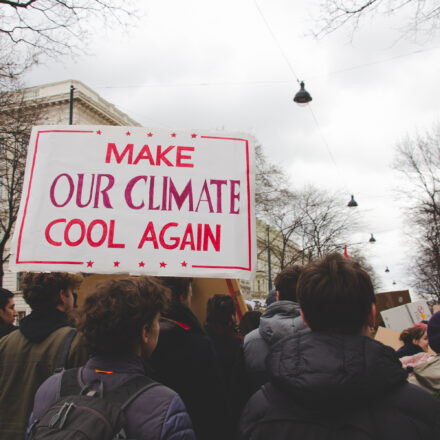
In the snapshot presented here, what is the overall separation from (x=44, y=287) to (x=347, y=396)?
79.1 inches

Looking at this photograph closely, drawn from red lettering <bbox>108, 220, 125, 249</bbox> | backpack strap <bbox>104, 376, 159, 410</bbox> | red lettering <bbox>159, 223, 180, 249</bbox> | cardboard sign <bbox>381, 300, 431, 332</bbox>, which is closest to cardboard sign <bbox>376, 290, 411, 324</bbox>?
cardboard sign <bbox>381, 300, 431, 332</bbox>

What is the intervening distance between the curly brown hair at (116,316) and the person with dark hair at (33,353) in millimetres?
707

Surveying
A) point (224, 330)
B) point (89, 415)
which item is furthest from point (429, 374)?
point (89, 415)

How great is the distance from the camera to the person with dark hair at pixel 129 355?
1.51 m

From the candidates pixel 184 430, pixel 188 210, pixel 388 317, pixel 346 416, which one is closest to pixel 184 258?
pixel 188 210

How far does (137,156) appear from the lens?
9.62ft

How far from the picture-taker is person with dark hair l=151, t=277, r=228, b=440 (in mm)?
2277

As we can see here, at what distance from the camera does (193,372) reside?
234 centimetres

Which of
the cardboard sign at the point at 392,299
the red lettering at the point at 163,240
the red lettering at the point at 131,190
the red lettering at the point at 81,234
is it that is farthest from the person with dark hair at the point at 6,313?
the cardboard sign at the point at 392,299

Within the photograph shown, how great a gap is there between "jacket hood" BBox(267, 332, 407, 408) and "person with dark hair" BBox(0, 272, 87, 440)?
57.1 inches

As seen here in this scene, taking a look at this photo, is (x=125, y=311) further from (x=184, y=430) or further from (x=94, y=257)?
(x=94, y=257)

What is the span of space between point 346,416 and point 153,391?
0.70m

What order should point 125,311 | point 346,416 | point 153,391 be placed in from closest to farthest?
point 346,416
point 153,391
point 125,311

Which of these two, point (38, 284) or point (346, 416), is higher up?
point (38, 284)
